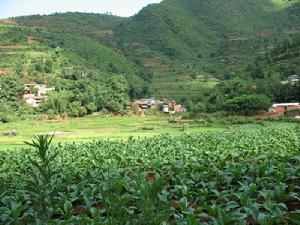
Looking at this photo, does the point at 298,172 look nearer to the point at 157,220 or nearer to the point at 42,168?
the point at 157,220

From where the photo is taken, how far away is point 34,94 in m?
83.4

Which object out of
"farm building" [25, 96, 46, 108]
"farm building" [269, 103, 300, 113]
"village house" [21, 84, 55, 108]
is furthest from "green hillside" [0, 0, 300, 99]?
"farm building" [269, 103, 300, 113]

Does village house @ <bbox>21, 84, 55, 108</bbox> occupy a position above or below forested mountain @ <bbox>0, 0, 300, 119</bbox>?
below

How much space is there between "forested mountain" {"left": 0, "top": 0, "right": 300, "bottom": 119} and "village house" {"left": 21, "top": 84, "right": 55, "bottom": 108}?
357 centimetres

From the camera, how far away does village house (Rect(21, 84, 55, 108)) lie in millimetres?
80000

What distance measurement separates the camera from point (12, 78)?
84.1m

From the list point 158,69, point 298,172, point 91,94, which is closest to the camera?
point 298,172

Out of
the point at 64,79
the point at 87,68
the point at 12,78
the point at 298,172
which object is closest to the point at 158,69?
the point at 87,68

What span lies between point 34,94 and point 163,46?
2598 inches

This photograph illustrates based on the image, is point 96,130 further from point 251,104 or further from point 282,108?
point 282,108

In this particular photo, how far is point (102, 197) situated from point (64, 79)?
3308 inches

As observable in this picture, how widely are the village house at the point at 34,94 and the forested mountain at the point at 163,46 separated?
3.57m

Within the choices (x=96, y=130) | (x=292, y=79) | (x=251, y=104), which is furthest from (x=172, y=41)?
(x=96, y=130)

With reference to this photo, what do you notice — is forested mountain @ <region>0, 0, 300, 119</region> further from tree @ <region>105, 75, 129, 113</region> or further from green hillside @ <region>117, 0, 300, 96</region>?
tree @ <region>105, 75, 129, 113</region>
